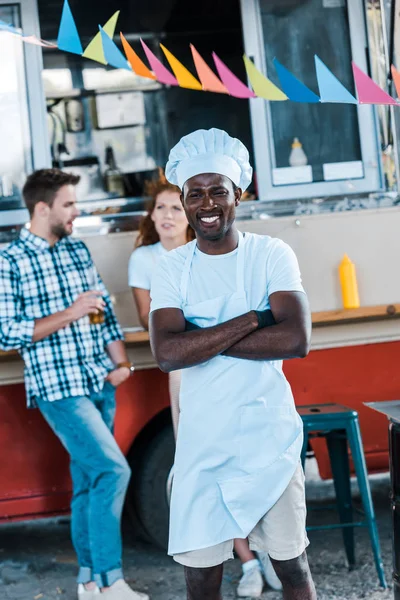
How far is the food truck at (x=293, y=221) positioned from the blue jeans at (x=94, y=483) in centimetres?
48

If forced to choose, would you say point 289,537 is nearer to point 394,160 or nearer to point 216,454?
point 216,454

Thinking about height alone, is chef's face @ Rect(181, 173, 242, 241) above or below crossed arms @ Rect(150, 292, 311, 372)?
above

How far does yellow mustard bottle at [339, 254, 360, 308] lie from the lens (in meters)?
4.68

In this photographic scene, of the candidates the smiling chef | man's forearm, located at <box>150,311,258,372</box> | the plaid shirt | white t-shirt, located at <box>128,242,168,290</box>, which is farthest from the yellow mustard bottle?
man's forearm, located at <box>150,311,258,372</box>

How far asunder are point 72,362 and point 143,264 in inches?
24.7

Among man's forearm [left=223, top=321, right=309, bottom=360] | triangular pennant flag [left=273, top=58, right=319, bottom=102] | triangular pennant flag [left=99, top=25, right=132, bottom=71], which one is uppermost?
triangular pennant flag [left=99, top=25, right=132, bottom=71]

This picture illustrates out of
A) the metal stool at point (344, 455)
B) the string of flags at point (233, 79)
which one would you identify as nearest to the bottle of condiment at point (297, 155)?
the string of flags at point (233, 79)

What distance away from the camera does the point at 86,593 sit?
3.91m

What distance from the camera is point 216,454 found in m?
2.52

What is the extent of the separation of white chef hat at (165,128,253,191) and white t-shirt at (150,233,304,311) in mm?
232

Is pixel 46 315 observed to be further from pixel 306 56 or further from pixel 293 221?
pixel 306 56

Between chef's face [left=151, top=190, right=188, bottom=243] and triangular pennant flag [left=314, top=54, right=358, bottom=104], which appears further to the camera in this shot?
chef's face [left=151, top=190, right=188, bottom=243]

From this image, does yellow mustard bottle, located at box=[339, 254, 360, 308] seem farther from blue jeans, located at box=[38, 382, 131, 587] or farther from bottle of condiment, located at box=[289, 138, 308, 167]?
blue jeans, located at box=[38, 382, 131, 587]

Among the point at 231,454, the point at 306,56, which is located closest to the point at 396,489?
the point at 231,454
